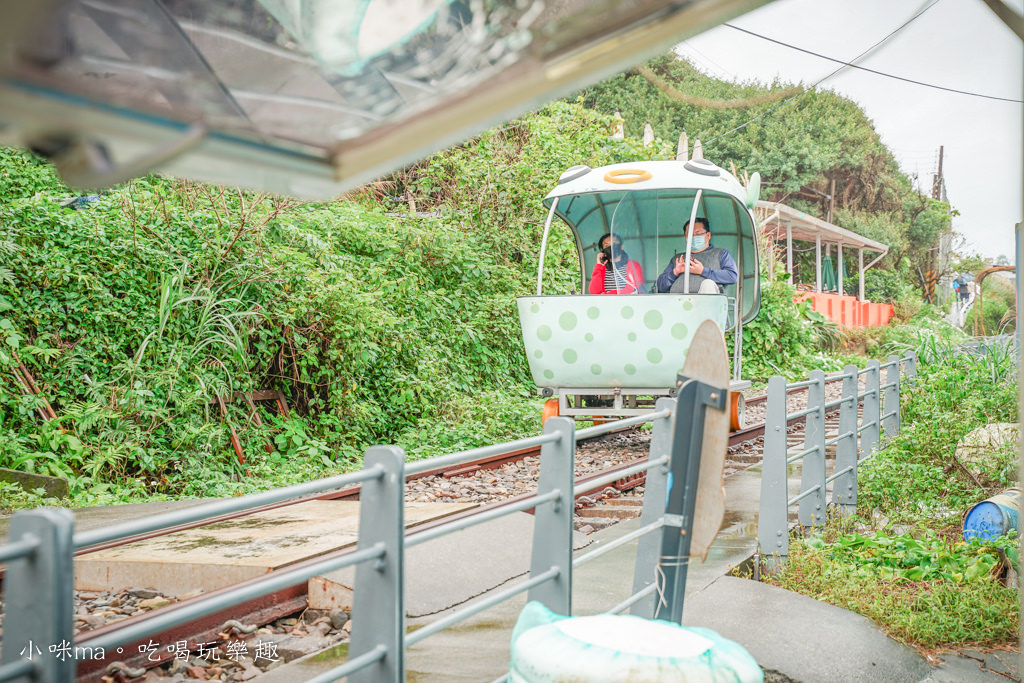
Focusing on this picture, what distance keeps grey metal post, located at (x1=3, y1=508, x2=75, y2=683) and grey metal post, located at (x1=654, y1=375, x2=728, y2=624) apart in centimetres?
186

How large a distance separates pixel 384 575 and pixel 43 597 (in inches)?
36.7

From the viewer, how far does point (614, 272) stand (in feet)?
32.9

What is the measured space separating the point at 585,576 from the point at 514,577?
0.39m

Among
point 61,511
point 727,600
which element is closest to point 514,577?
point 727,600

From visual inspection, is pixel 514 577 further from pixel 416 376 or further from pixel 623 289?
pixel 416 376

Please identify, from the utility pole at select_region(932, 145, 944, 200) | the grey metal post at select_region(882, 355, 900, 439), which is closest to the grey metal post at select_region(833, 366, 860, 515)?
the grey metal post at select_region(882, 355, 900, 439)

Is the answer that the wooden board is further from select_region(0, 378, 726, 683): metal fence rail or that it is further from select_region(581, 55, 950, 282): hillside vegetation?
select_region(581, 55, 950, 282): hillside vegetation

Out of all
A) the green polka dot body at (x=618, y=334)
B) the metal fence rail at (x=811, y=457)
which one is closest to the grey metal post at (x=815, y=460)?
the metal fence rail at (x=811, y=457)

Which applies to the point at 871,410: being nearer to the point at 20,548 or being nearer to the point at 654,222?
the point at 654,222

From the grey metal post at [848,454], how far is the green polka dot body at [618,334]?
203 centimetres

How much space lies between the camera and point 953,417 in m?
7.88

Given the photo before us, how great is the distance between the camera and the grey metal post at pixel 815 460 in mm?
5750

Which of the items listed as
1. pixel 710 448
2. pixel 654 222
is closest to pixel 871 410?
pixel 654 222

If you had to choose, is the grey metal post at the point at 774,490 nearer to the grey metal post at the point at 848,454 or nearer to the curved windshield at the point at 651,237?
the grey metal post at the point at 848,454
